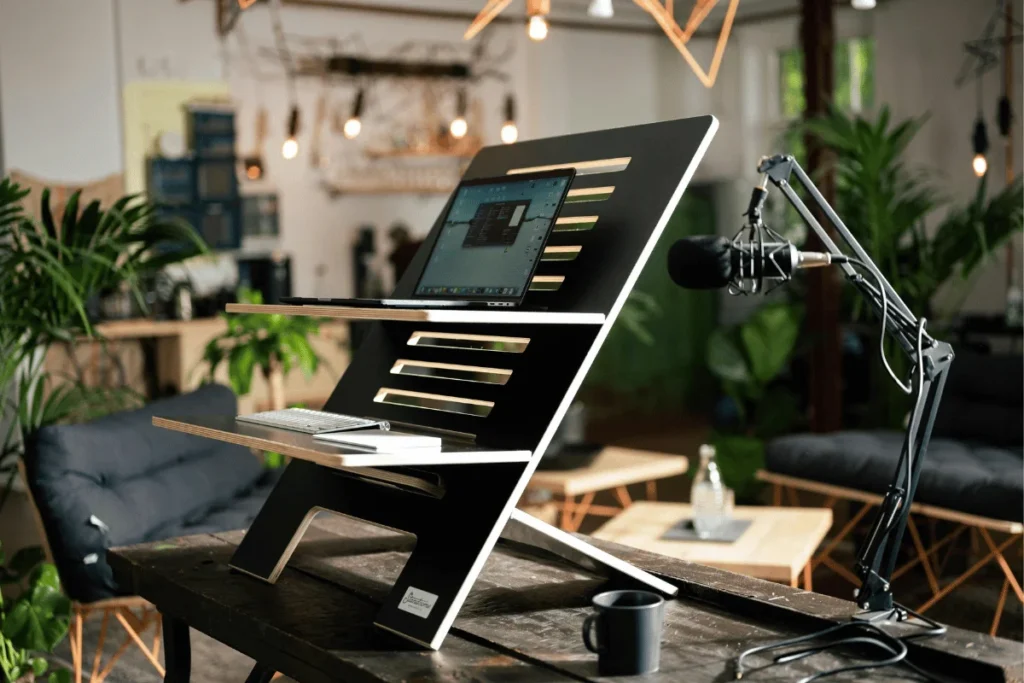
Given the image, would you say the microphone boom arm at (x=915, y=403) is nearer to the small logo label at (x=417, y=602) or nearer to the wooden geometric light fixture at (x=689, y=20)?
the small logo label at (x=417, y=602)

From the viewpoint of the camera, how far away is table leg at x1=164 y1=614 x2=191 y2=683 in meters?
2.31

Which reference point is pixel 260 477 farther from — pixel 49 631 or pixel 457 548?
pixel 457 548

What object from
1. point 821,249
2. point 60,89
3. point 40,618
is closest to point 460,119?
point 60,89

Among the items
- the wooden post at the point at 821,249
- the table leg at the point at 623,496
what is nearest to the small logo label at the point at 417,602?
the table leg at the point at 623,496

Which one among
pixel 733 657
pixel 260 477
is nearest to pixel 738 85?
pixel 260 477

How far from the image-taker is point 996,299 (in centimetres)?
548

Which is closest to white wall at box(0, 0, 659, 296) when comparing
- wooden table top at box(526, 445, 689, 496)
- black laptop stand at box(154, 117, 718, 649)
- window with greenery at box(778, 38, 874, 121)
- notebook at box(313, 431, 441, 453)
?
window with greenery at box(778, 38, 874, 121)

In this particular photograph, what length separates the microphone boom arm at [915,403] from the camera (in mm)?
1812

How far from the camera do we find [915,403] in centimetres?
181

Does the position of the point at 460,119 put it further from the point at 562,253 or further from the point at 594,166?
the point at 562,253

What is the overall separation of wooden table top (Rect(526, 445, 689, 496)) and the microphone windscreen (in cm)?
207

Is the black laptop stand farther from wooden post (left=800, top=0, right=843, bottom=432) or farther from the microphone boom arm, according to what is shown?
wooden post (left=800, top=0, right=843, bottom=432)

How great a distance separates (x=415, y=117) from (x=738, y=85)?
103 inches

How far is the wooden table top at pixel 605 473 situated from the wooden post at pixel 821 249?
1485mm
